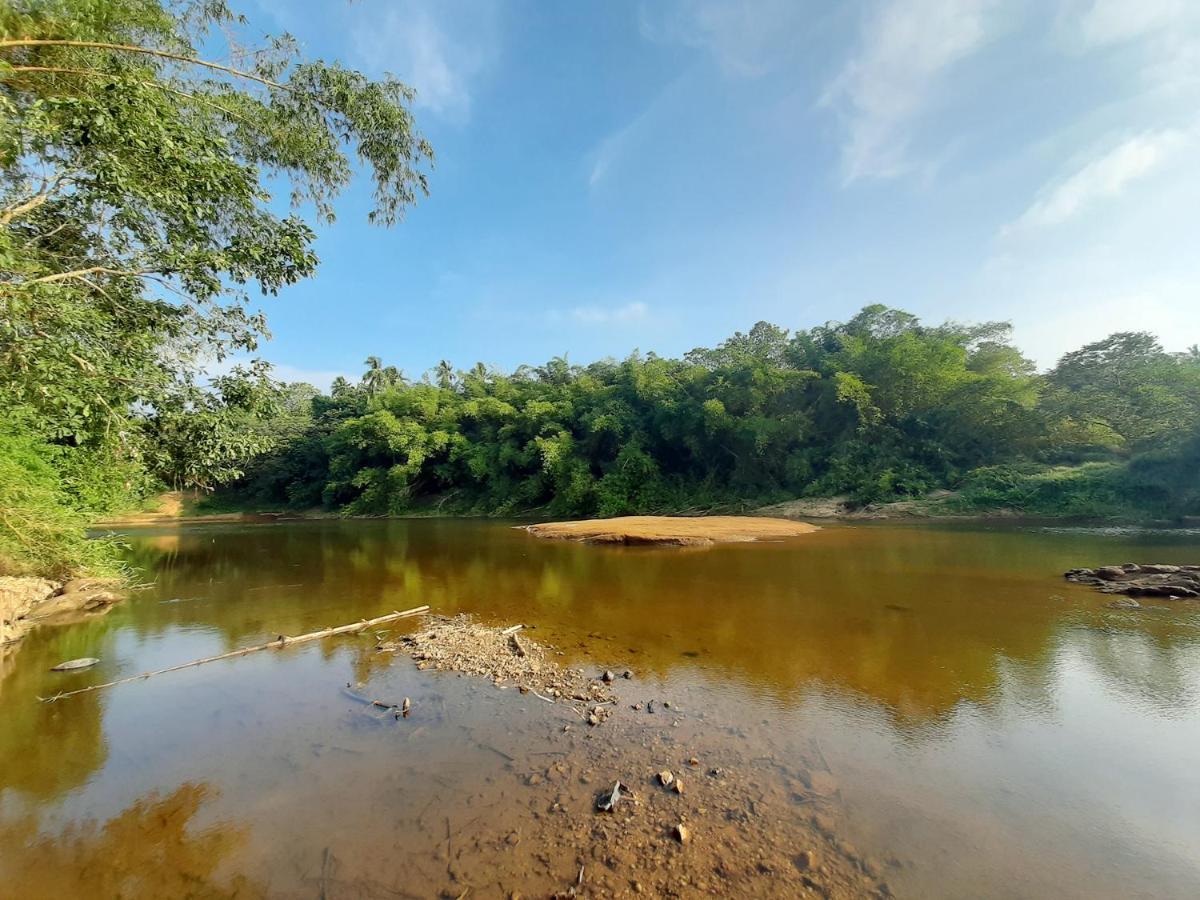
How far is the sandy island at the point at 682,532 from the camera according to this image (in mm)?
19473

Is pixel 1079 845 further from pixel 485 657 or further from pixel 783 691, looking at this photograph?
pixel 485 657

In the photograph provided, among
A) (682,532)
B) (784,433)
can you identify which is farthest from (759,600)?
(784,433)

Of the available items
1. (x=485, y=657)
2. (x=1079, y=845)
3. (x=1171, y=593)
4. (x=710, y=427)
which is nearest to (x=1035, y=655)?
(x=1079, y=845)

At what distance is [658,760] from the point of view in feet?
15.2

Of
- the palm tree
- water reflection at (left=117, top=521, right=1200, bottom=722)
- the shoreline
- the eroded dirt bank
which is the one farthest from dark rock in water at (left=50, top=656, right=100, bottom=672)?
the palm tree

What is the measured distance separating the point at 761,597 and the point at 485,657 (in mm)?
5896

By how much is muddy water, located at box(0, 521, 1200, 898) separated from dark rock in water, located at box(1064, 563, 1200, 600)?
0.93 m

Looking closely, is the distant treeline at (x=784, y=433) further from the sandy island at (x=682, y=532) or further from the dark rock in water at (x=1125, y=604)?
the dark rock in water at (x=1125, y=604)

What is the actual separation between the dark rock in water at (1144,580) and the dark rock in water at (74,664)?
59.2 feet

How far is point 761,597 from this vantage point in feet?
34.7

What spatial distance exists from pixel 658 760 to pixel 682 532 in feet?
53.7

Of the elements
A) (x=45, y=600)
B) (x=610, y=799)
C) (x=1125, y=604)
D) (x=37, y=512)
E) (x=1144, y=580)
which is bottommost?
(x=1125, y=604)

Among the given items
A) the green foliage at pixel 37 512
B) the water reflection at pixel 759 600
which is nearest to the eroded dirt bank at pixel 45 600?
the green foliage at pixel 37 512

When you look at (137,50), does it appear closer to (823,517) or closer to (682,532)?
(682,532)
